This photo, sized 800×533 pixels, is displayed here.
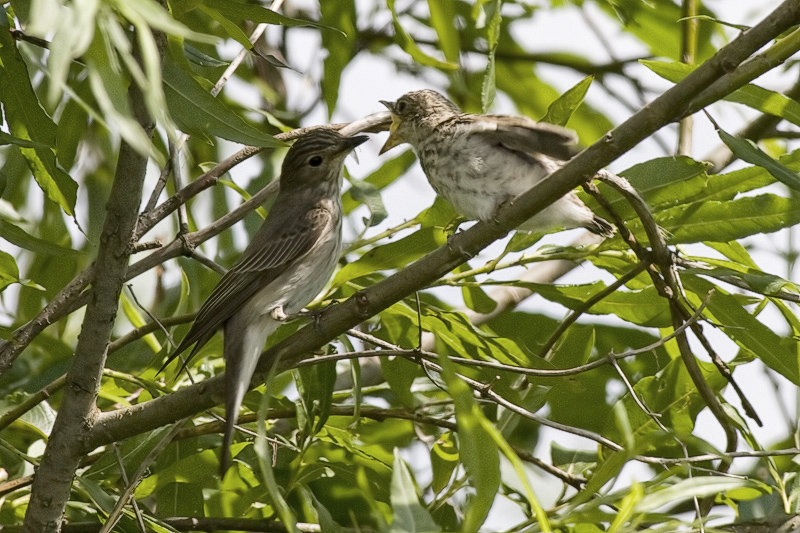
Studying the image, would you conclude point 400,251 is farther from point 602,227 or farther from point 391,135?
point 391,135

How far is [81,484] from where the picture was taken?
3.13 metres

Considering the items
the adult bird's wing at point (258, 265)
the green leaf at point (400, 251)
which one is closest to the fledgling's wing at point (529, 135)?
the green leaf at point (400, 251)

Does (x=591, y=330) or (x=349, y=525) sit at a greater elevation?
(x=591, y=330)

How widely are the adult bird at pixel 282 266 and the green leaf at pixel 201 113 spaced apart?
0.73m

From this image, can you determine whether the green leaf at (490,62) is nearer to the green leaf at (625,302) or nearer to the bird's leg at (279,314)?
the green leaf at (625,302)

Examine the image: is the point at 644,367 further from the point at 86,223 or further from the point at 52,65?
the point at 52,65

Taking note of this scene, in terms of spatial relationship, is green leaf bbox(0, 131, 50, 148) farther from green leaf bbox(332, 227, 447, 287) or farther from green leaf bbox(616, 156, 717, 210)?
green leaf bbox(616, 156, 717, 210)

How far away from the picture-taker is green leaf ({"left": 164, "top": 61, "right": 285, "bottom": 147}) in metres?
2.81

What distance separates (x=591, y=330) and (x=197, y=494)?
143cm

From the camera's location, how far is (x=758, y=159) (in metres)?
2.92

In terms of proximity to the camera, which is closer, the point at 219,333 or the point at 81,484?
the point at 81,484

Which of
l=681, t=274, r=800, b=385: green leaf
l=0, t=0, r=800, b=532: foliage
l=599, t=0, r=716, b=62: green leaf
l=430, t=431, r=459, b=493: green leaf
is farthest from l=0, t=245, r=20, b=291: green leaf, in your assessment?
l=599, t=0, r=716, b=62: green leaf

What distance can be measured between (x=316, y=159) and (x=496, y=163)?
135 centimetres

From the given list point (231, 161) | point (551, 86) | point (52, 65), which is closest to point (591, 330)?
point (231, 161)
